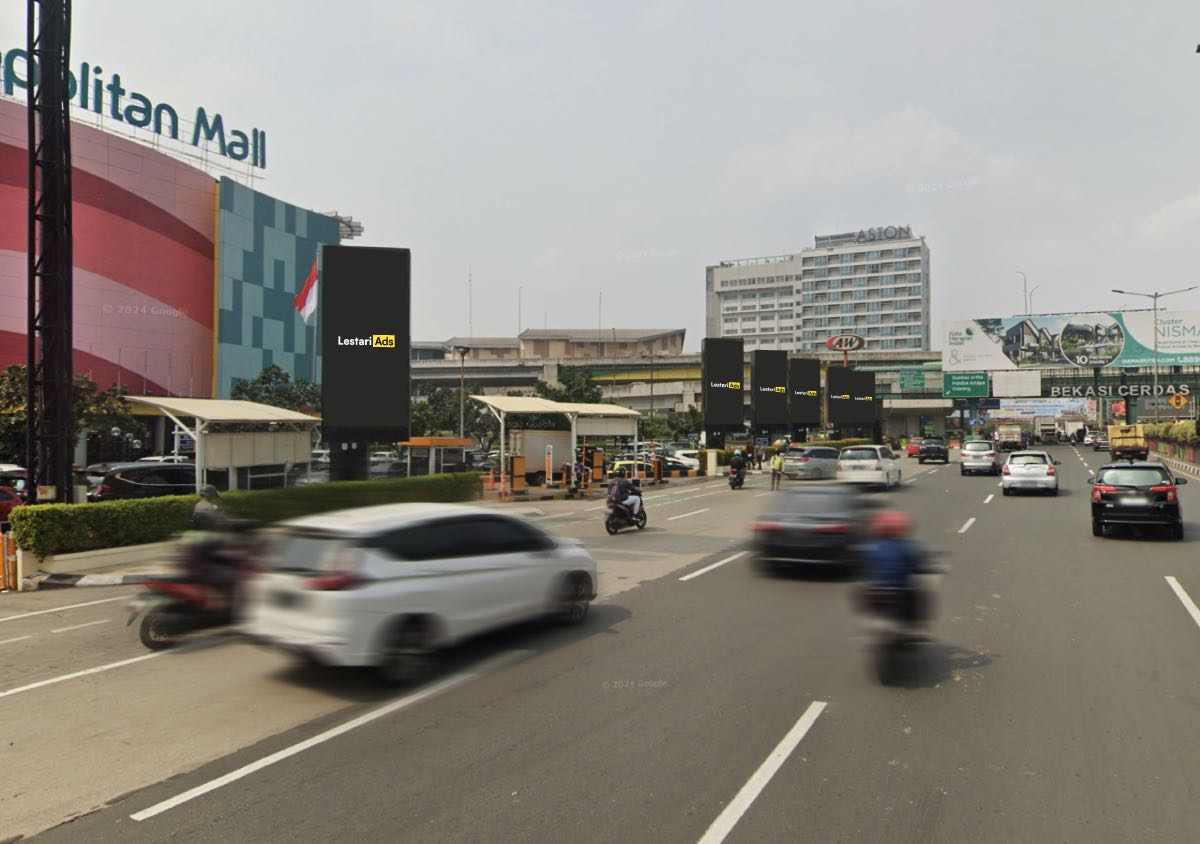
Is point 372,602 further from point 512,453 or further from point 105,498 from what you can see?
point 512,453

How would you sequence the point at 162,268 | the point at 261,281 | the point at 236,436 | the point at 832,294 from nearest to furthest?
1. the point at 236,436
2. the point at 162,268
3. the point at 261,281
4. the point at 832,294

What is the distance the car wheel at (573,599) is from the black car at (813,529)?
14.0 feet

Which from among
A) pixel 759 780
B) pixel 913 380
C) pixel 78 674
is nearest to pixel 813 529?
pixel 759 780

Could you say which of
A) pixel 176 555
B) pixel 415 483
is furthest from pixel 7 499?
pixel 176 555

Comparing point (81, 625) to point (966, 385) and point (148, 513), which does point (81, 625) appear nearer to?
point (148, 513)

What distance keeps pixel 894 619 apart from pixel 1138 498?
12.7 m

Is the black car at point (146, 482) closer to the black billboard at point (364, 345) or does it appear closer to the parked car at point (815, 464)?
the black billboard at point (364, 345)

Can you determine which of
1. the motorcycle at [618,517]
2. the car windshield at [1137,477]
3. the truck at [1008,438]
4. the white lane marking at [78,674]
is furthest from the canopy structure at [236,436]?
the truck at [1008,438]

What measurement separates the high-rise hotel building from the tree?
118155 millimetres

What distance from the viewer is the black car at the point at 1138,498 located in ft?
55.9

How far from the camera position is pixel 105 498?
21.8 metres

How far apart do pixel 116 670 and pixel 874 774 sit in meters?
7.53

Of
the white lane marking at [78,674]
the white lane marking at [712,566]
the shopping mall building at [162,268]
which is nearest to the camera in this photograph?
the white lane marking at [78,674]

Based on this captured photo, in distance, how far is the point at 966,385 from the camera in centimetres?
7419
